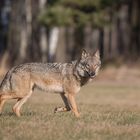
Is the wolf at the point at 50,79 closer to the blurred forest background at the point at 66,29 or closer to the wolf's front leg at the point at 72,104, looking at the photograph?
the wolf's front leg at the point at 72,104

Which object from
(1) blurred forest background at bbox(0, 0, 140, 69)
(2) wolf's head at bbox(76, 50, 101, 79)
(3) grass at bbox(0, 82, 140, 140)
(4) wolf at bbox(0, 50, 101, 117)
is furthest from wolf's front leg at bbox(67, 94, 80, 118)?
(1) blurred forest background at bbox(0, 0, 140, 69)

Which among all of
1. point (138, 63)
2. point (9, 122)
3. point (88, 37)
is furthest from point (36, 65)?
point (88, 37)

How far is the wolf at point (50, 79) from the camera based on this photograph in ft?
49.9

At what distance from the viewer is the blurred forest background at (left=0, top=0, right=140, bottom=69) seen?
130ft

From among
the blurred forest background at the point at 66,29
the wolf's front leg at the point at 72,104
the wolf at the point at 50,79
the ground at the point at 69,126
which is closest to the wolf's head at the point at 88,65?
the wolf at the point at 50,79

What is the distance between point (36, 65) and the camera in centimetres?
1555

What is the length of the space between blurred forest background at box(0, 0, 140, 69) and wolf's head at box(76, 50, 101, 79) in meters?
23.4

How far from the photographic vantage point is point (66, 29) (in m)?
49.6

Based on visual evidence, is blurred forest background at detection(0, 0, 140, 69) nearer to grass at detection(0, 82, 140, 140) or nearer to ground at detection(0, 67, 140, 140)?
ground at detection(0, 67, 140, 140)

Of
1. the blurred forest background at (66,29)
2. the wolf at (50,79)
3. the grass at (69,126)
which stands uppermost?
the wolf at (50,79)

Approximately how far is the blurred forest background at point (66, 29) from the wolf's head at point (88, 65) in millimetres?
23381

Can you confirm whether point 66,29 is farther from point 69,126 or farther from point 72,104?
point 69,126

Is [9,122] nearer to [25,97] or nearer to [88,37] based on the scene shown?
[25,97]

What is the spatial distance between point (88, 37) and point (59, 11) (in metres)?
12.2
